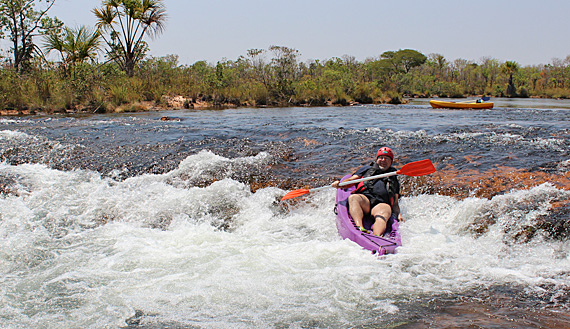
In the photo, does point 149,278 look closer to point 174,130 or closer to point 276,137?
point 276,137

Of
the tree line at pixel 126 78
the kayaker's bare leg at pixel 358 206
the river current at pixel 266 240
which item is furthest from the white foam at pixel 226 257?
the tree line at pixel 126 78

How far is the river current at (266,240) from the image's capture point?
293cm

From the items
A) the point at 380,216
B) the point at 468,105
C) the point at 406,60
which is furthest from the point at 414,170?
the point at 406,60

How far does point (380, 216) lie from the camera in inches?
175

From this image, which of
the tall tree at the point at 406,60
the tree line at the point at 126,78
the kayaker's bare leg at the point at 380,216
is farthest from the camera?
the tall tree at the point at 406,60

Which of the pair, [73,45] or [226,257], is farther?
[73,45]

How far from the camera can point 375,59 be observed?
62.5 m

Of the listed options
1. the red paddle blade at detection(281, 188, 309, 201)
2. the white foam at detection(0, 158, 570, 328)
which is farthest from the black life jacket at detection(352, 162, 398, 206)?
the red paddle blade at detection(281, 188, 309, 201)

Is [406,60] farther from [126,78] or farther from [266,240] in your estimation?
[266,240]

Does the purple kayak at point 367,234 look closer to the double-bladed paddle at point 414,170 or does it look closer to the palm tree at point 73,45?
the double-bladed paddle at point 414,170

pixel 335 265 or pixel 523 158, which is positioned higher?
pixel 523 158

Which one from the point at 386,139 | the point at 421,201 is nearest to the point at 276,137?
the point at 386,139

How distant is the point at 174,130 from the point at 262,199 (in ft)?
18.1

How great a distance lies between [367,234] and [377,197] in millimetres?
791
